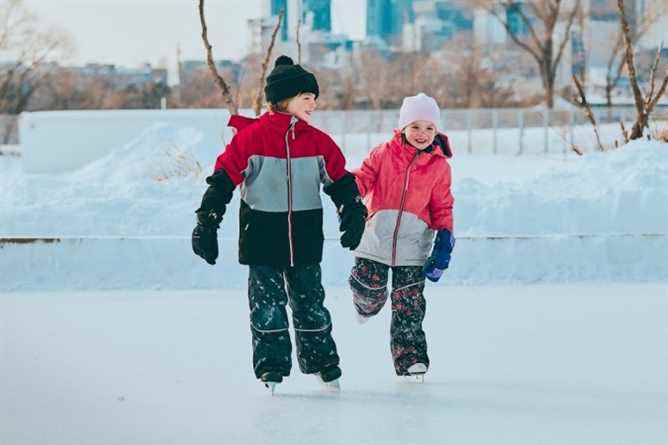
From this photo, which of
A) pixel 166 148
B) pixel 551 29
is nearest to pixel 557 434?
pixel 166 148

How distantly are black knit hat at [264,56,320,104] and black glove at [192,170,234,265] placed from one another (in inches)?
15.6

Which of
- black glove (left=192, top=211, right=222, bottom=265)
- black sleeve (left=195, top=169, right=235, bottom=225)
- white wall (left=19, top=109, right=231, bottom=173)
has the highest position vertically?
black sleeve (left=195, top=169, right=235, bottom=225)

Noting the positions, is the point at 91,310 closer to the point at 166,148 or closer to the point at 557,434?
the point at 557,434

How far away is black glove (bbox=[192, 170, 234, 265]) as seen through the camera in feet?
16.9

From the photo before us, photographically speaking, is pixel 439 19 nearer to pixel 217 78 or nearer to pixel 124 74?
A: pixel 124 74

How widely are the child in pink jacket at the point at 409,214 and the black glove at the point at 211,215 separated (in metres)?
0.69

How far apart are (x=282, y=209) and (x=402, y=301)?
0.71m

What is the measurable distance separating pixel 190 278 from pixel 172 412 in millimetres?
3538

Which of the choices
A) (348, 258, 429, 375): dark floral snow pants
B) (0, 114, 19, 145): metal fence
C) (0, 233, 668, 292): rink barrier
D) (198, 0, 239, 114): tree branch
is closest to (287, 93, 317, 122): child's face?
(348, 258, 429, 375): dark floral snow pants

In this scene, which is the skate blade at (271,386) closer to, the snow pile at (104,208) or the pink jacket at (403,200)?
the pink jacket at (403,200)

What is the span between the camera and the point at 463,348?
6.34 meters

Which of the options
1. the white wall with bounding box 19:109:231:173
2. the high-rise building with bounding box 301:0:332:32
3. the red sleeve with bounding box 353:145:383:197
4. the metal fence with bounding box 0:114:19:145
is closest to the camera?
the red sleeve with bounding box 353:145:383:197

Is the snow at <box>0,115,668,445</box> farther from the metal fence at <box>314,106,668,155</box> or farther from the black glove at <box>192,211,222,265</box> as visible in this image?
the metal fence at <box>314,106,668,155</box>

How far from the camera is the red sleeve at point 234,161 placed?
17.0 ft
